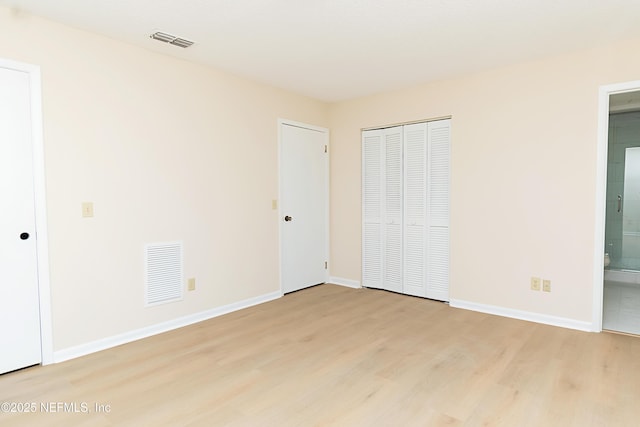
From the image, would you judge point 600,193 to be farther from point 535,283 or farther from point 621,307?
point 621,307

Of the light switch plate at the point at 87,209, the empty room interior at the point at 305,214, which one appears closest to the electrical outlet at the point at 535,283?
the empty room interior at the point at 305,214

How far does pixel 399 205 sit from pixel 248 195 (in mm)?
1803

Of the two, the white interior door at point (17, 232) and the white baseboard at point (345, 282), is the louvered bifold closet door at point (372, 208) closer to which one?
the white baseboard at point (345, 282)

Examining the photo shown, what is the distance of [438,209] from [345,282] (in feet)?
5.32

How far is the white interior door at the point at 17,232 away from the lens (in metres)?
2.50

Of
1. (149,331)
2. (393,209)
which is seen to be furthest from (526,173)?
(149,331)

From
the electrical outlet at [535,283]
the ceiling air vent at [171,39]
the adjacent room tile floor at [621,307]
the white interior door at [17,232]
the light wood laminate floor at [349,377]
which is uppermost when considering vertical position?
the ceiling air vent at [171,39]

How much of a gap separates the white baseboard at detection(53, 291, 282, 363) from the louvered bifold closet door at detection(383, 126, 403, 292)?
149cm

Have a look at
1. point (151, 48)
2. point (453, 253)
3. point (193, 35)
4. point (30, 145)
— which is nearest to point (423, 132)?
point (453, 253)

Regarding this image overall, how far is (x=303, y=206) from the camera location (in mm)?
4789

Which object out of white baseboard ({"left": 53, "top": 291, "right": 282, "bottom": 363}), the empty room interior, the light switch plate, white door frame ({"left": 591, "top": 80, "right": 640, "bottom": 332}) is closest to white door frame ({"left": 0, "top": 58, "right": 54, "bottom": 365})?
the empty room interior

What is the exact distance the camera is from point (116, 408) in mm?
2135

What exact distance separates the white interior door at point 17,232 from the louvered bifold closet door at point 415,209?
140 inches

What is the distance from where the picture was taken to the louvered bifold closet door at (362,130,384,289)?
187 inches
